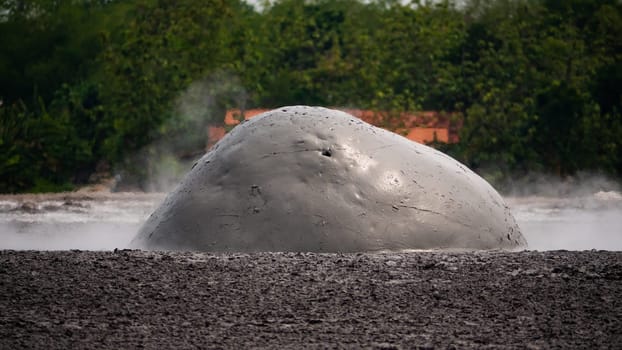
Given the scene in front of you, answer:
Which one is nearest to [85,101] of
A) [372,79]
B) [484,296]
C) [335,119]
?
[372,79]

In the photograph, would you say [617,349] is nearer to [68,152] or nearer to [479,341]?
[479,341]

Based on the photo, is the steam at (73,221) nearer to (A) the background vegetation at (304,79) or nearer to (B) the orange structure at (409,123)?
(B) the orange structure at (409,123)

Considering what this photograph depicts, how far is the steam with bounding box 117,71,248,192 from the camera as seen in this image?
2078 cm

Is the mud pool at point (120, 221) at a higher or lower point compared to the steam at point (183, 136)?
lower

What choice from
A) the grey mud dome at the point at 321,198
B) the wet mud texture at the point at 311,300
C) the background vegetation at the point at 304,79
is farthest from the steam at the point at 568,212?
the wet mud texture at the point at 311,300

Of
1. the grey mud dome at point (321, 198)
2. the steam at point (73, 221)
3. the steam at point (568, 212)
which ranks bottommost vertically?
the steam at point (568, 212)

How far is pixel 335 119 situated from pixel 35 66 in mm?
20287

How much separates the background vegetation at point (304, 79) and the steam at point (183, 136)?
0.04 metres

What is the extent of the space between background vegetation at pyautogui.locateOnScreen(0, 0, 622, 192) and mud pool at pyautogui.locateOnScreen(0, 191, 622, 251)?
3.41m

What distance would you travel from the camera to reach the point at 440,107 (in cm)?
2381

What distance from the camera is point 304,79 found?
23.9 metres

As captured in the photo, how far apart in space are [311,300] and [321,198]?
2074 mm

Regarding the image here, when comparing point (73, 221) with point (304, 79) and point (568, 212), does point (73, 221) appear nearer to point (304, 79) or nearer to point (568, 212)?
point (568, 212)

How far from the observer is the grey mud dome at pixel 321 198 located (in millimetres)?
7445
